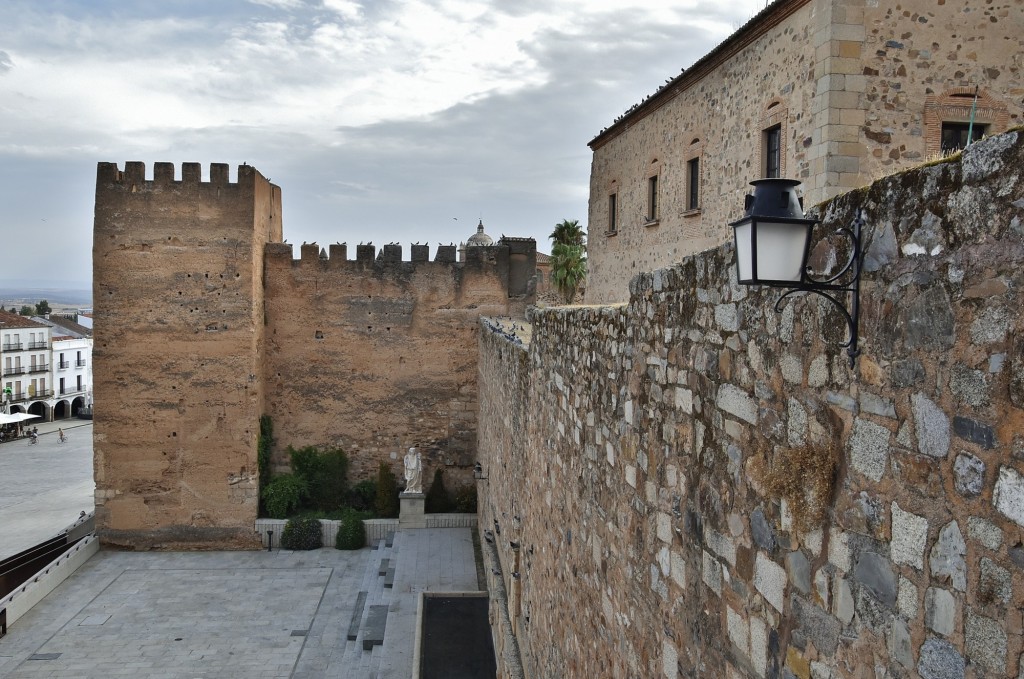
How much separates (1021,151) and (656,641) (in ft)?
9.09

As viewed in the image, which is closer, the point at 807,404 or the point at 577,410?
the point at 807,404

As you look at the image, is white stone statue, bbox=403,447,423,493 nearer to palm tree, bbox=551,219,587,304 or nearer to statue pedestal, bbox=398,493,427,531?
statue pedestal, bbox=398,493,427,531

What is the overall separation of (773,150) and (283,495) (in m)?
14.7

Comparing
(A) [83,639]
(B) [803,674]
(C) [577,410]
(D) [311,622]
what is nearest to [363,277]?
(D) [311,622]

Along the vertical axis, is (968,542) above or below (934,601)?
above

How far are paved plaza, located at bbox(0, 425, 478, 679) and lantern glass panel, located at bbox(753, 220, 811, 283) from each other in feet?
36.9

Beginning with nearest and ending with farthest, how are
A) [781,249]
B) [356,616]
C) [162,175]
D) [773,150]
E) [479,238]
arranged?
[781,249]
[773,150]
[356,616]
[162,175]
[479,238]

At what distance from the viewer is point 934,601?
5.62 ft

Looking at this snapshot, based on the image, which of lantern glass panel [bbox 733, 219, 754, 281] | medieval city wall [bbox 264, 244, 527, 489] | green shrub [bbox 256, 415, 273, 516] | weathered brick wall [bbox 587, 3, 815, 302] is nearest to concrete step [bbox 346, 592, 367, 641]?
green shrub [bbox 256, 415, 273, 516]

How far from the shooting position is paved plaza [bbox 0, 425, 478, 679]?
1266cm

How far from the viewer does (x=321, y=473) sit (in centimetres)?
1981

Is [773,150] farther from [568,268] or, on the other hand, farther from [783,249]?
[568,268]

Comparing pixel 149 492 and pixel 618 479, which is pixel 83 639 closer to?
pixel 149 492

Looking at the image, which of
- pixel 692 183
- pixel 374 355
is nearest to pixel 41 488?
pixel 374 355
